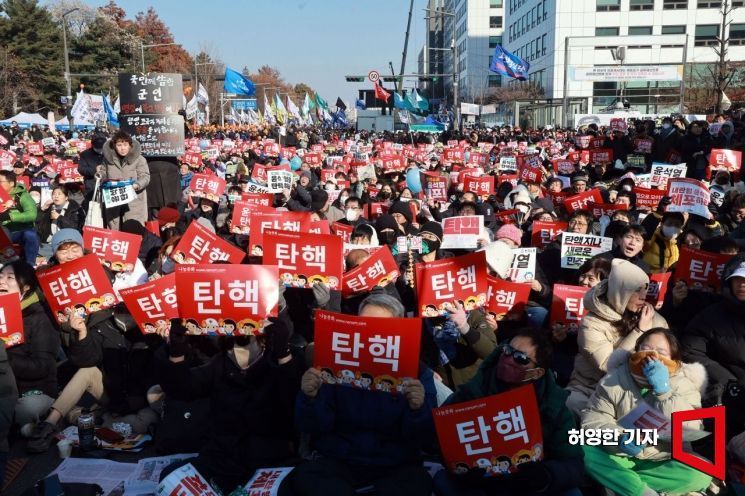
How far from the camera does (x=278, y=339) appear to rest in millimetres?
4609

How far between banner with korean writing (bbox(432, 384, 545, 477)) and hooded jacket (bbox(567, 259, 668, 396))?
149 centimetres

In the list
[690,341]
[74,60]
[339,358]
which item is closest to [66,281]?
[339,358]

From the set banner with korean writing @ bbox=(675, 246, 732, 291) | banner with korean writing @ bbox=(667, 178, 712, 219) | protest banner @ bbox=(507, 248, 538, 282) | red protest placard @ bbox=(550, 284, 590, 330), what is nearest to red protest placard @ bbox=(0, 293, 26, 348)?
red protest placard @ bbox=(550, 284, 590, 330)

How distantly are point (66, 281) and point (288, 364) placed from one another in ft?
7.58

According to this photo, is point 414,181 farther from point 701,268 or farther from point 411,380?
point 411,380

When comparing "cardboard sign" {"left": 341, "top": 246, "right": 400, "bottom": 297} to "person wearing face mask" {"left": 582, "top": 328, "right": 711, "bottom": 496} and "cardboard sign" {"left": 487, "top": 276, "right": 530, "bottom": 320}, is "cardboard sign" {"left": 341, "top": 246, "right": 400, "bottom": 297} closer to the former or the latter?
"cardboard sign" {"left": 487, "top": 276, "right": 530, "bottom": 320}

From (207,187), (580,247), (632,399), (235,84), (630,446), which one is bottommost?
(630,446)

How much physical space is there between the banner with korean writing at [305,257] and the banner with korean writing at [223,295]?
1330mm

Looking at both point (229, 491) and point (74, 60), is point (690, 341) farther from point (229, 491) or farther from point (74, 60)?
point (74, 60)

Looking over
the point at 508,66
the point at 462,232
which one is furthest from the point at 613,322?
the point at 508,66

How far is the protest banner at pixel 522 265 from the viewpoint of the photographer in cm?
702

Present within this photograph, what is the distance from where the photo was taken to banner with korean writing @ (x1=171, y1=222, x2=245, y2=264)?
714cm

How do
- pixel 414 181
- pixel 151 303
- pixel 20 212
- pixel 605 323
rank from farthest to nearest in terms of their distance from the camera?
1. pixel 414 181
2. pixel 20 212
3. pixel 151 303
4. pixel 605 323

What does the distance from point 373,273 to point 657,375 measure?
2918mm
